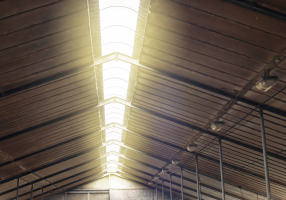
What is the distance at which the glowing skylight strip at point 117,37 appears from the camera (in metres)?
10.5

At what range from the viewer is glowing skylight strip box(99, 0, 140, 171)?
10.5m

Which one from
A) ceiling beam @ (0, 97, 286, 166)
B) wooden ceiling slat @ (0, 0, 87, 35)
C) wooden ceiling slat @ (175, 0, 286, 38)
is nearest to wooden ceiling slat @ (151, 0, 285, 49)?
wooden ceiling slat @ (175, 0, 286, 38)

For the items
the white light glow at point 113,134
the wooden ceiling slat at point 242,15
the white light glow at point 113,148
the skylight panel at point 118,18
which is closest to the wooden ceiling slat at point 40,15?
the skylight panel at point 118,18

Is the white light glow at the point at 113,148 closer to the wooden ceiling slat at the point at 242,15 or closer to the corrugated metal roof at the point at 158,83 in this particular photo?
the corrugated metal roof at the point at 158,83

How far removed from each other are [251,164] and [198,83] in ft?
32.6

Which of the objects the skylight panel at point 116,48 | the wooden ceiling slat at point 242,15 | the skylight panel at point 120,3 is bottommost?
the wooden ceiling slat at point 242,15

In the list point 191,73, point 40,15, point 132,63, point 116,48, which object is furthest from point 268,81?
point 40,15

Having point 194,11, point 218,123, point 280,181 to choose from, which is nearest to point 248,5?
point 194,11

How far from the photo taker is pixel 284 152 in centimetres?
1588

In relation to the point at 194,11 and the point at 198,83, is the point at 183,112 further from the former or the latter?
the point at 194,11

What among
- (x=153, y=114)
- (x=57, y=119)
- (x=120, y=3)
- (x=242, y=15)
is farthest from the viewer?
(x=153, y=114)

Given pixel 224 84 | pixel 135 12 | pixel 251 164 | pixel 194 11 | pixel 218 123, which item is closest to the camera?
pixel 194 11

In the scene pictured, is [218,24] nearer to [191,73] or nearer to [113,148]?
[191,73]

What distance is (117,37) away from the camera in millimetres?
12578
